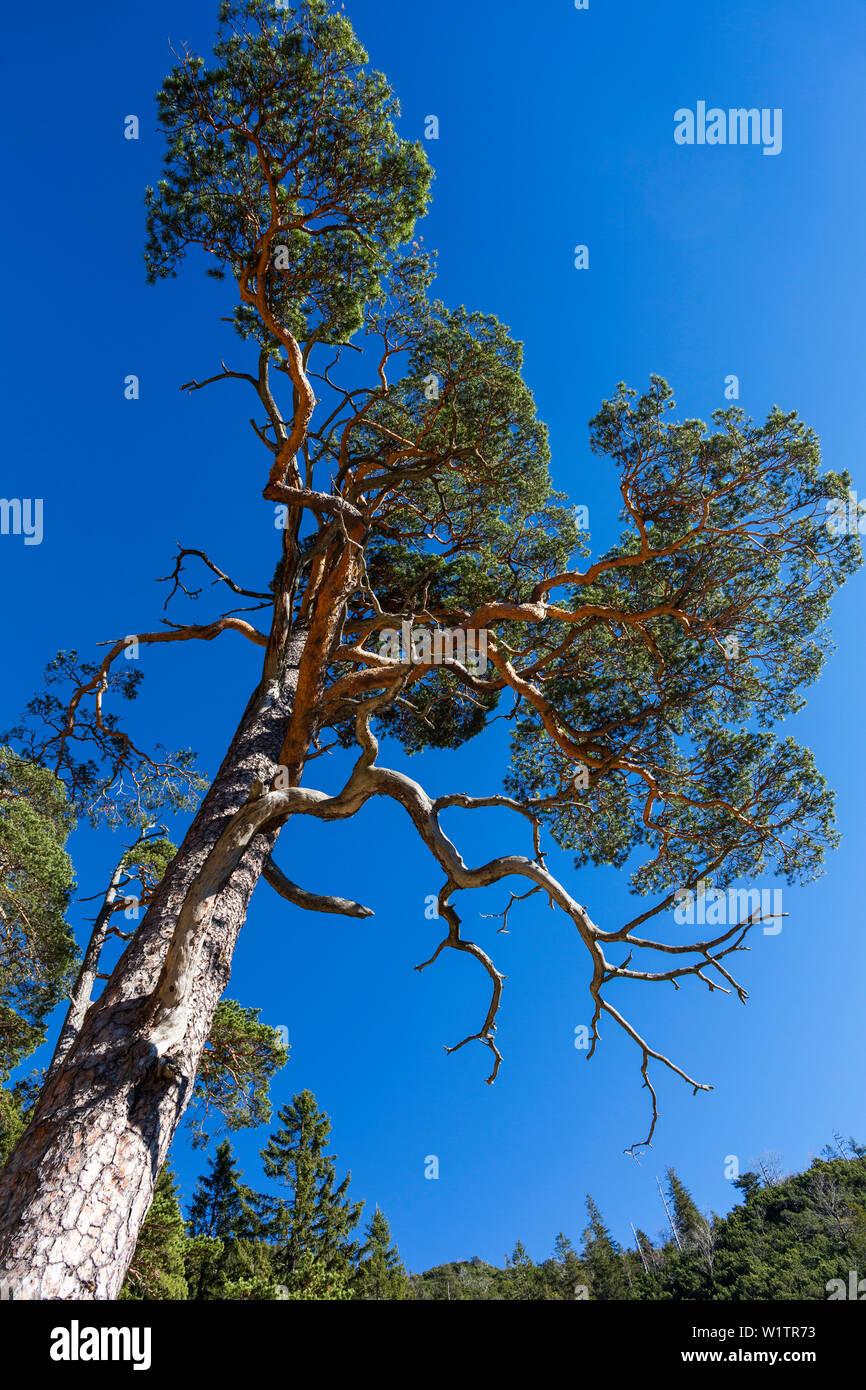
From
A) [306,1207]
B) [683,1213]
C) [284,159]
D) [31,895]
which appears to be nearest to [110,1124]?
[31,895]

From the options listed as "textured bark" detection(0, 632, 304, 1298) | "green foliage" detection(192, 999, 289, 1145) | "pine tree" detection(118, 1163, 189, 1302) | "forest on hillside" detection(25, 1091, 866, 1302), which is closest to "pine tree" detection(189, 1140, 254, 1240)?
"forest on hillside" detection(25, 1091, 866, 1302)

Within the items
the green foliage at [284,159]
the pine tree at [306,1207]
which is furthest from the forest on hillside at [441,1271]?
the green foliage at [284,159]

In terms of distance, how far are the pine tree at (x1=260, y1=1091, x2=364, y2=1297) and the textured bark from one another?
2206 cm

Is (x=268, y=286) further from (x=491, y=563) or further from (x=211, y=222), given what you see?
(x=491, y=563)

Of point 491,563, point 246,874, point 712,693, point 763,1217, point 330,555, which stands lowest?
point 763,1217

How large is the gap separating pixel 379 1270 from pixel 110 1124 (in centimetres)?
2752

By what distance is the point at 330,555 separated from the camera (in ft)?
23.9

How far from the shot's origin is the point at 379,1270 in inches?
975

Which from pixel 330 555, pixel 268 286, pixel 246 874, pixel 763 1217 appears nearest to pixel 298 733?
pixel 246 874

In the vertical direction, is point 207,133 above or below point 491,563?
above

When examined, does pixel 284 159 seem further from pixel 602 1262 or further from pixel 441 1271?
pixel 441 1271

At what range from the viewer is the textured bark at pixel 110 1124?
2.89 m
